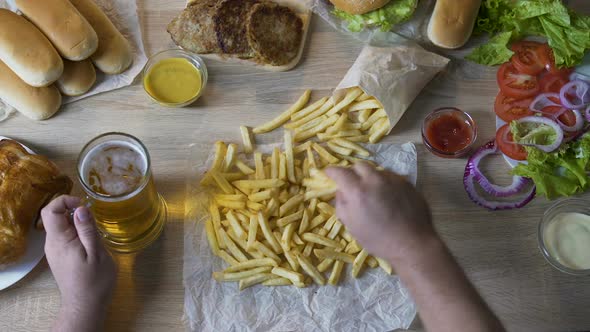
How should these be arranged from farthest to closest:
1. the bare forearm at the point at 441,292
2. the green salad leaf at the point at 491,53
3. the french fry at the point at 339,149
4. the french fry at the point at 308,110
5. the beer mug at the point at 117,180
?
the green salad leaf at the point at 491,53 < the french fry at the point at 308,110 < the french fry at the point at 339,149 < the beer mug at the point at 117,180 < the bare forearm at the point at 441,292

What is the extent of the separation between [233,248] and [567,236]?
1.27m

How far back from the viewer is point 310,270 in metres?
2.27

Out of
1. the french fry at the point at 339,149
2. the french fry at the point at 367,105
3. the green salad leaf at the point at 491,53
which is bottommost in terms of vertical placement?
the french fry at the point at 339,149

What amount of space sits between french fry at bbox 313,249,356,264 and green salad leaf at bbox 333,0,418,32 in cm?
101

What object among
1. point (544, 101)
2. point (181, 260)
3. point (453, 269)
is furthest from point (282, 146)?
point (544, 101)

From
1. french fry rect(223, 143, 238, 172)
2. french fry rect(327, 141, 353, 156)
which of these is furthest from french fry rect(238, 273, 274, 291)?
french fry rect(327, 141, 353, 156)

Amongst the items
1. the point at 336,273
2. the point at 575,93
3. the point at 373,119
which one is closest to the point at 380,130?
the point at 373,119

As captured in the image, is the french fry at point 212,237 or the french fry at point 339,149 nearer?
the french fry at point 212,237

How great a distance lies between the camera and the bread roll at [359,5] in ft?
8.68

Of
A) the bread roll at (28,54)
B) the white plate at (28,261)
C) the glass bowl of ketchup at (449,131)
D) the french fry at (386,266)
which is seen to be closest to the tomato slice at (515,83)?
the glass bowl of ketchup at (449,131)

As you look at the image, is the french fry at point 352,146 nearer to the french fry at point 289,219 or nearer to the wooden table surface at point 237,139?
the wooden table surface at point 237,139

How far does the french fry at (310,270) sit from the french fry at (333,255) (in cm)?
5

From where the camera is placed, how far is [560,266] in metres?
2.31

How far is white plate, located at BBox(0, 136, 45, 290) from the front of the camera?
2.25 meters
